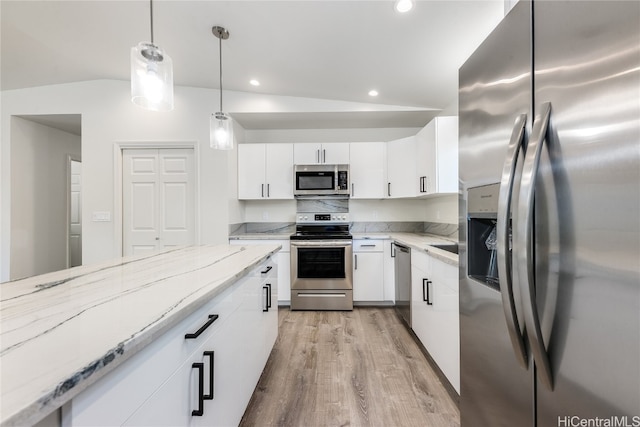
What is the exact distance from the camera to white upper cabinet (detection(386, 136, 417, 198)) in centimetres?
325

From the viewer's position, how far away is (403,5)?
1.75 metres

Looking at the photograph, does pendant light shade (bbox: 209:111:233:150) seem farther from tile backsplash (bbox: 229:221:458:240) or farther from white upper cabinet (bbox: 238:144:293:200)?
tile backsplash (bbox: 229:221:458:240)

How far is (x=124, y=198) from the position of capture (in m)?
3.35

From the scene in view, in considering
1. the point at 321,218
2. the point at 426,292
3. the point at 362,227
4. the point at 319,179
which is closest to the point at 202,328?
the point at 426,292

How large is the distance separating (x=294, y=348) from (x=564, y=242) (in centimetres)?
216

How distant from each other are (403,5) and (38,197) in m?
5.05

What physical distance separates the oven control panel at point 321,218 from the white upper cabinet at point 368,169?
399 millimetres

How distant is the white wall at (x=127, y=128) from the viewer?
10.6ft

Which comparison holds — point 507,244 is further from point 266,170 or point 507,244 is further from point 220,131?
point 266,170

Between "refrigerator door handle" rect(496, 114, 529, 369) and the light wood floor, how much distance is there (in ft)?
3.67

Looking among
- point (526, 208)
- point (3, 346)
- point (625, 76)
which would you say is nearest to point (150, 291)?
point (3, 346)

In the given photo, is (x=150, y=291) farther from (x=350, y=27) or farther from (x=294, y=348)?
(x=350, y=27)

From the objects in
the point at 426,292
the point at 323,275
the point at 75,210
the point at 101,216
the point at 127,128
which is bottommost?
the point at 323,275

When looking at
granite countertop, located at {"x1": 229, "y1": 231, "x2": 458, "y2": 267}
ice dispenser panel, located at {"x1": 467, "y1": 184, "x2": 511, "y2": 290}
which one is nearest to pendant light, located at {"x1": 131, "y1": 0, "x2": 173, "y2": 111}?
ice dispenser panel, located at {"x1": 467, "y1": 184, "x2": 511, "y2": 290}
